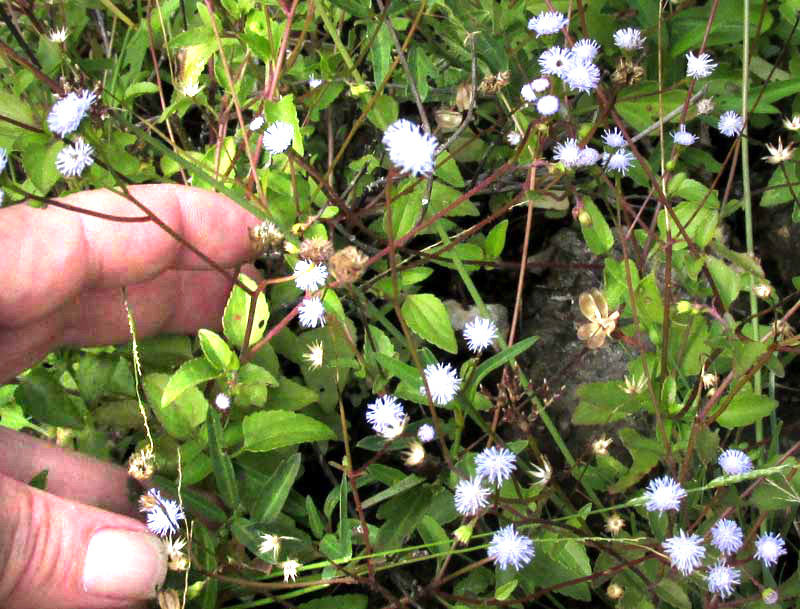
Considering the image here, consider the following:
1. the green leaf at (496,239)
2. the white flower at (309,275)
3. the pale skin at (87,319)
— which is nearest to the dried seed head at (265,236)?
the white flower at (309,275)

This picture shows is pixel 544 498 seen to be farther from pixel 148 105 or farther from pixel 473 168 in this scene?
pixel 148 105

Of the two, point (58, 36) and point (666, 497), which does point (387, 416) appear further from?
point (58, 36)

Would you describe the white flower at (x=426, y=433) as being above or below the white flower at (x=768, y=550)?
above

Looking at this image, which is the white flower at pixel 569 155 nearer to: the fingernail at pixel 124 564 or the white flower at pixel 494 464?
the white flower at pixel 494 464

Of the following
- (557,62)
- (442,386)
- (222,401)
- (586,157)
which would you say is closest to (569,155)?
(586,157)

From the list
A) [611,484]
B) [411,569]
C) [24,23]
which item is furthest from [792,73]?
[24,23]
